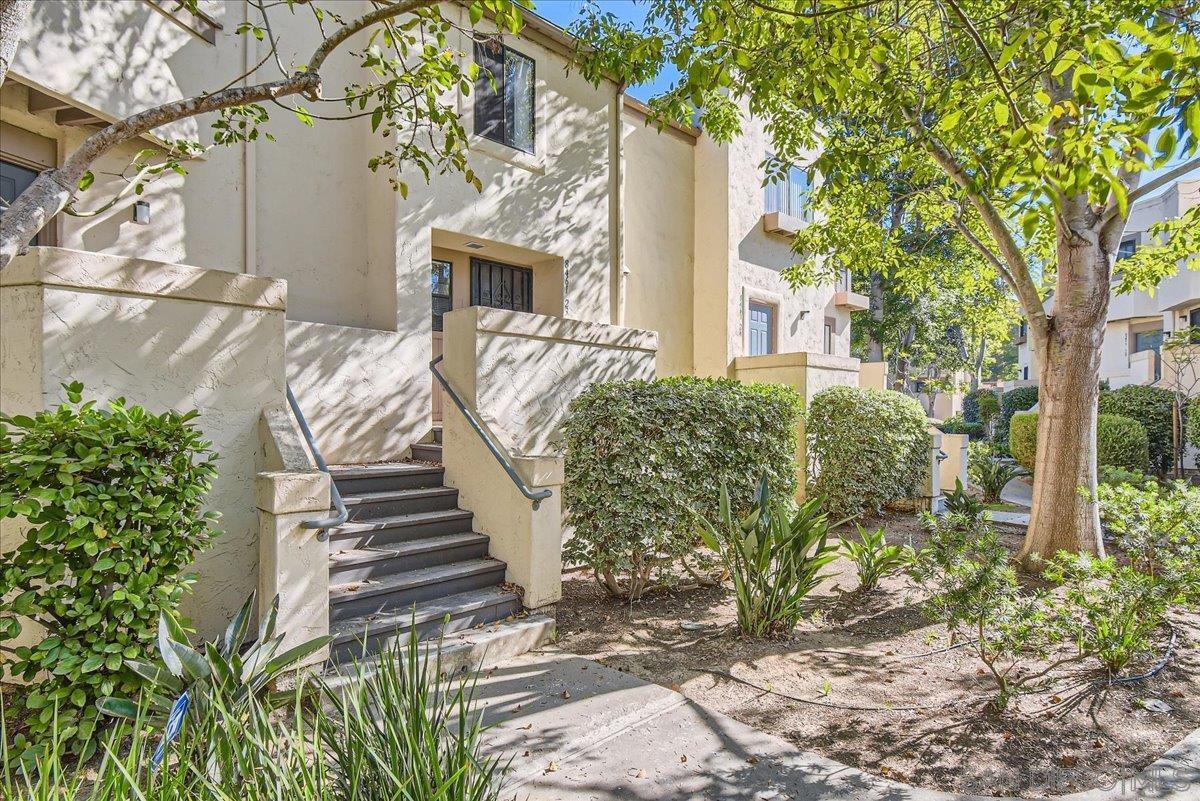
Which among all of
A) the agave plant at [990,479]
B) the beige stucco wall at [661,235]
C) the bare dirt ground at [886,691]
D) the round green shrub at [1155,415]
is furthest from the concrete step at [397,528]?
the round green shrub at [1155,415]

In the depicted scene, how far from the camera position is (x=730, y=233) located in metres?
11.9

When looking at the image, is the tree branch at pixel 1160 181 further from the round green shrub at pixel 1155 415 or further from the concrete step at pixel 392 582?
the round green shrub at pixel 1155 415

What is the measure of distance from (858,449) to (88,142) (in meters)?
9.42

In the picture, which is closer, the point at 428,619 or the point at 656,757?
the point at 656,757

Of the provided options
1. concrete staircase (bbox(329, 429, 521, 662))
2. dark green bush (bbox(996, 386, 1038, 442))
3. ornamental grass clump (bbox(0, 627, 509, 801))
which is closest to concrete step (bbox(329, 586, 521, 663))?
concrete staircase (bbox(329, 429, 521, 662))

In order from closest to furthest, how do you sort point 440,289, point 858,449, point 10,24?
point 10,24 → point 440,289 → point 858,449

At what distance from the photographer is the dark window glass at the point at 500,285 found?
28.6 feet

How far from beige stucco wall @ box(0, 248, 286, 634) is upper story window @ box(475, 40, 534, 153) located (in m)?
4.80

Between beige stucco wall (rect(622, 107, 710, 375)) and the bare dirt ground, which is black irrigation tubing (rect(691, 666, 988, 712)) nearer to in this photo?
the bare dirt ground

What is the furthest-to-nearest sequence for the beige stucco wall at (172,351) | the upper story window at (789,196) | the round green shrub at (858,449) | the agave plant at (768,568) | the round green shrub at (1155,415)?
the round green shrub at (1155,415) → the upper story window at (789,196) → the round green shrub at (858,449) → the agave plant at (768,568) → the beige stucco wall at (172,351)

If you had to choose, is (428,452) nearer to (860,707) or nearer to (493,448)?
(493,448)

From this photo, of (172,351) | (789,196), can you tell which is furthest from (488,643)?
(789,196)

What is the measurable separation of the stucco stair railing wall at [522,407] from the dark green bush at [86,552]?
2.52 m

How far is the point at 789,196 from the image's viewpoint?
44.8 feet
